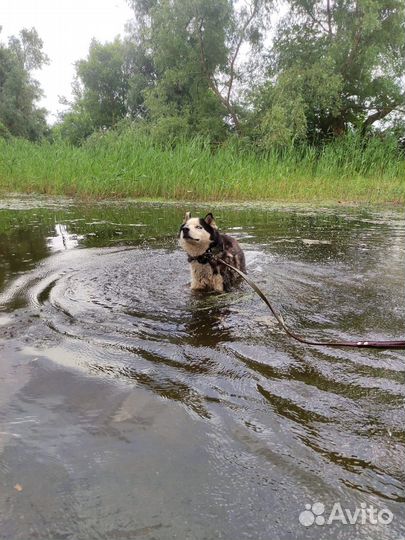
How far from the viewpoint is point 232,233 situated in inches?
344

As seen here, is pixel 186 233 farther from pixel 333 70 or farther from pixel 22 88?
pixel 22 88

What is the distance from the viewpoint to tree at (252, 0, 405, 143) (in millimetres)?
18844

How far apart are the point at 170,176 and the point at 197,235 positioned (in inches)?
334

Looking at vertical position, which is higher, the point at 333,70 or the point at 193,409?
the point at 333,70

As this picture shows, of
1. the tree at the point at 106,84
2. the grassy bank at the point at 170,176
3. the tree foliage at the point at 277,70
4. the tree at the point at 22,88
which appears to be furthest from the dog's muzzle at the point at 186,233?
the tree at the point at 22,88

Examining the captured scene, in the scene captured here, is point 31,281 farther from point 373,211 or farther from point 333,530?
point 373,211

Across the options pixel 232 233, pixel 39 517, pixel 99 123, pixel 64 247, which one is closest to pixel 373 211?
pixel 232 233

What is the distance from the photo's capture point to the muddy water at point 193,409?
178cm

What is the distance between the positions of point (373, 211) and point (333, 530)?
11623 millimetres

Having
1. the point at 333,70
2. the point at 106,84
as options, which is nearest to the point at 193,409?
the point at 333,70

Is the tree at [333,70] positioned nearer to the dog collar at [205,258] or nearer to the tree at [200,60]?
the tree at [200,60]

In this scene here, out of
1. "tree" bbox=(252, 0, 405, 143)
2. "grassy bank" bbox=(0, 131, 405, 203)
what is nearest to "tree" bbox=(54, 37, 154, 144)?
"tree" bbox=(252, 0, 405, 143)

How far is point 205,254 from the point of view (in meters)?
5.48

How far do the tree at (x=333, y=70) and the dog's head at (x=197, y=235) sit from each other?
13.9 metres
